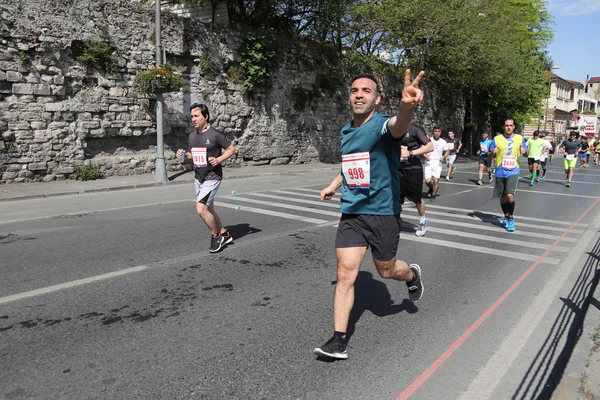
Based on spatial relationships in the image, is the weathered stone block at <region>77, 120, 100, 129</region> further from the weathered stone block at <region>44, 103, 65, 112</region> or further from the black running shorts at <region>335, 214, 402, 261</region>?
the black running shorts at <region>335, 214, 402, 261</region>

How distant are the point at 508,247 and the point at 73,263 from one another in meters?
5.81

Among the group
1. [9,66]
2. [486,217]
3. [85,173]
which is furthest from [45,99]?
[486,217]

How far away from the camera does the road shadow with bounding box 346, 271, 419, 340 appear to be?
436cm

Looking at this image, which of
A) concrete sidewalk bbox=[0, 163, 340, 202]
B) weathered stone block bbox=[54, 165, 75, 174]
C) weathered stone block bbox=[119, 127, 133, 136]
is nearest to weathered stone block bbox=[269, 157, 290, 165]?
concrete sidewalk bbox=[0, 163, 340, 202]

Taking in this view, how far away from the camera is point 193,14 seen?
22.7 meters

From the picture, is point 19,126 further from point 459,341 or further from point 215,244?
point 459,341

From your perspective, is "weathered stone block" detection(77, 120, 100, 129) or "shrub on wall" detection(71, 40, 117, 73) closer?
"shrub on wall" detection(71, 40, 117, 73)

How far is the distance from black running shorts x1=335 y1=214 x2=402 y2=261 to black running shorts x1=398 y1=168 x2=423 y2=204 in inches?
173

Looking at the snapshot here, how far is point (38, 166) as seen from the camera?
1386 cm

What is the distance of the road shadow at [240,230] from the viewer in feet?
24.7

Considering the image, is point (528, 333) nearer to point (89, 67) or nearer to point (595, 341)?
point (595, 341)

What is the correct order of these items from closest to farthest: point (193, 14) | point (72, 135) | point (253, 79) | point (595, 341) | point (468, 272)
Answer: point (595, 341), point (468, 272), point (72, 135), point (253, 79), point (193, 14)

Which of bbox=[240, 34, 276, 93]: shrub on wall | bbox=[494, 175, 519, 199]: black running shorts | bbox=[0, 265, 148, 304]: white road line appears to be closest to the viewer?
bbox=[0, 265, 148, 304]: white road line

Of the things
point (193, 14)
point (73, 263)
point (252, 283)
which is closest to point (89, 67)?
point (193, 14)
